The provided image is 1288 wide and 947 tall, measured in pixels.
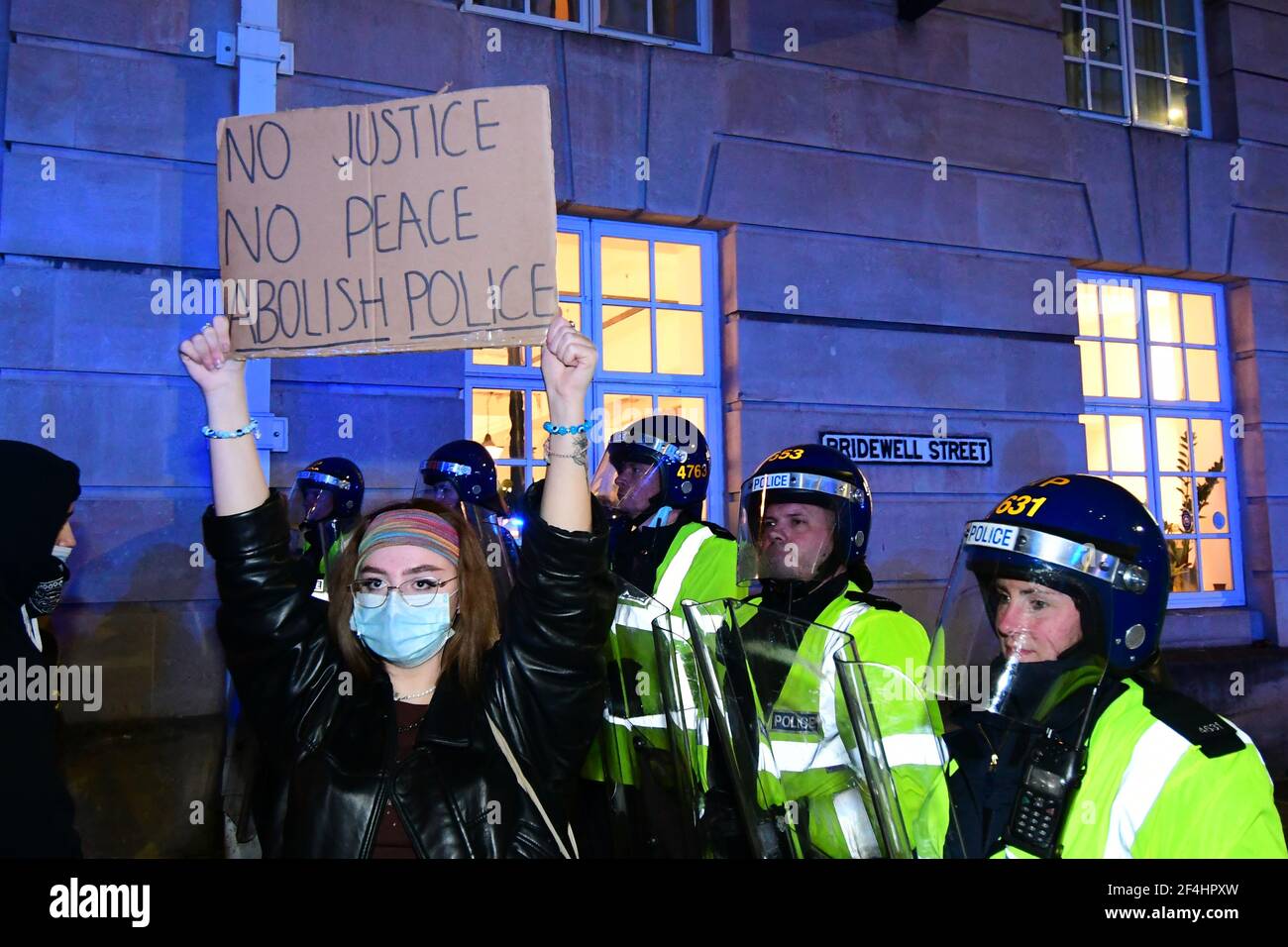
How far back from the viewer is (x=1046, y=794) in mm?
1693

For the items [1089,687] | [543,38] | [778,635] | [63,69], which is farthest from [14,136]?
[1089,687]

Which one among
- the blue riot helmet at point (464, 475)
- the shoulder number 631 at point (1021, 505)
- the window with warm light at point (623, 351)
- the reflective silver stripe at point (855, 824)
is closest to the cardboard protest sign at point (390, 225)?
the shoulder number 631 at point (1021, 505)

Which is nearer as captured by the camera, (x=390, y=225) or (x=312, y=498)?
(x=390, y=225)

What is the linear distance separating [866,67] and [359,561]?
6.30m

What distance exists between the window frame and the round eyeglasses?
201 inches

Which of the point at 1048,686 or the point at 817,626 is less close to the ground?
the point at 817,626

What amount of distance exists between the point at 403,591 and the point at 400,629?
82 millimetres

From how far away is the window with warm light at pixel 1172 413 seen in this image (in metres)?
8.00

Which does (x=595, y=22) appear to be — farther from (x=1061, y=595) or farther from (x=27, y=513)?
(x=1061, y=595)

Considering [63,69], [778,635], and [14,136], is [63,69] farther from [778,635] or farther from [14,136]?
[778,635]

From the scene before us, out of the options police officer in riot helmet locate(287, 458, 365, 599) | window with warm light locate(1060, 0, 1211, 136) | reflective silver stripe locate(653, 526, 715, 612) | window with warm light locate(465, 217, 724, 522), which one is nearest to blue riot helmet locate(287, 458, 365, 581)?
police officer in riot helmet locate(287, 458, 365, 599)

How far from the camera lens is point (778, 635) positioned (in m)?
1.91

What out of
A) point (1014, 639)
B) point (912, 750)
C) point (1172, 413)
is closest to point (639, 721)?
point (912, 750)

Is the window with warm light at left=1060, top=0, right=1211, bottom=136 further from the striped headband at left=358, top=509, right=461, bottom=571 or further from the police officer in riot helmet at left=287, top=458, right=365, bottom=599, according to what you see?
the striped headband at left=358, top=509, right=461, bottom=571
